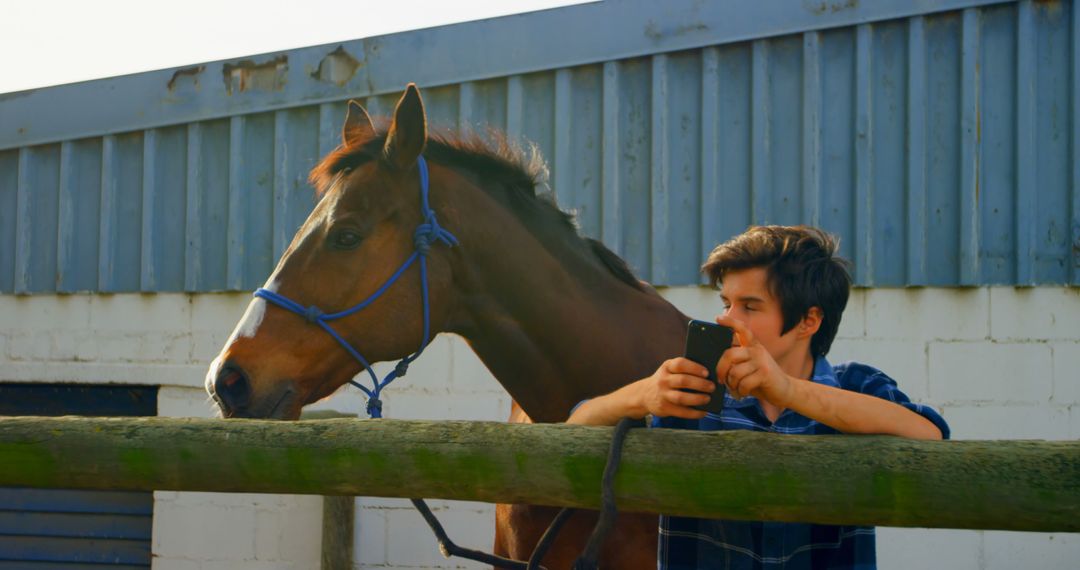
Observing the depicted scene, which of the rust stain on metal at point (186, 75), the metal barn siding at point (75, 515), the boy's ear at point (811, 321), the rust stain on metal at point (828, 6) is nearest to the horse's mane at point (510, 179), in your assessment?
the boy's ear at point (811, 321)

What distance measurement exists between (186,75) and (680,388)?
15.2 feet

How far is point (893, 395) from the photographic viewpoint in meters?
1.84

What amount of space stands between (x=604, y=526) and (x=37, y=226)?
17.2 ft

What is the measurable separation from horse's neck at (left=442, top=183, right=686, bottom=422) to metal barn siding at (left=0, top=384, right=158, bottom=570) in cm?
331

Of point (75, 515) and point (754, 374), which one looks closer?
point (754, 374)

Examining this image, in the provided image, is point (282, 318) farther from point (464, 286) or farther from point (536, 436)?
point (536, 436)

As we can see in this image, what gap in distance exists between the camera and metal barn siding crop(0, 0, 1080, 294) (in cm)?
433

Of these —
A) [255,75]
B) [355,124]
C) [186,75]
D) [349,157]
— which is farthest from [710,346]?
[186,75]

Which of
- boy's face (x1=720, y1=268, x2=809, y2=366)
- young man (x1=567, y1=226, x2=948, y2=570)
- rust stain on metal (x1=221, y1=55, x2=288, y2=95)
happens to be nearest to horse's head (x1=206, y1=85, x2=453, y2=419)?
young man (x1=567, y1=226, x2=948, y2=570)

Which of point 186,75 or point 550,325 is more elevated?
point 186,75

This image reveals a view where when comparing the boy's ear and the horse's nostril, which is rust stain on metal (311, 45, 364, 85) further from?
the boy's ear

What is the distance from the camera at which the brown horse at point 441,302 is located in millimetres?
2510

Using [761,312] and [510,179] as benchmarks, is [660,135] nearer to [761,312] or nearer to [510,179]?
[510,179]

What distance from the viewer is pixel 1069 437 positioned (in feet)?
13.6
